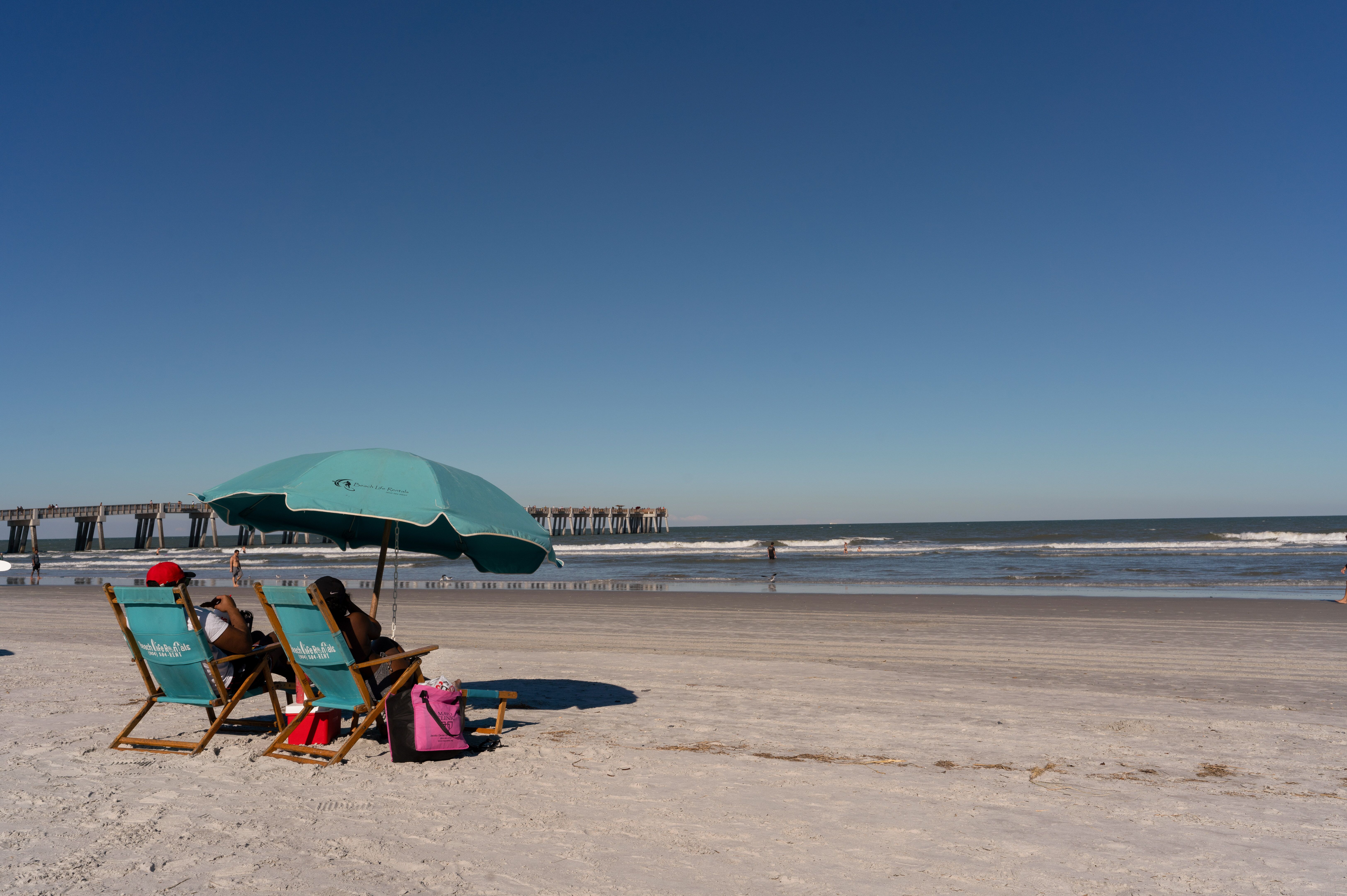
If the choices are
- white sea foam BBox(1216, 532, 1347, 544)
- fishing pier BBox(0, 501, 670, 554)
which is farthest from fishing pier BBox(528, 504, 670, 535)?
white sea foam BBox(1216, 532, 1347, 544)

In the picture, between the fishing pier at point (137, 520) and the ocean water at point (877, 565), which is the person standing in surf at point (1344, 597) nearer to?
the ocean water at point (877, 565)

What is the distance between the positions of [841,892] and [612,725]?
2927 millimetres

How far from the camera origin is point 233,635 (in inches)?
206

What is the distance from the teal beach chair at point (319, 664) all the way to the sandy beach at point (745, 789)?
18 centimetres

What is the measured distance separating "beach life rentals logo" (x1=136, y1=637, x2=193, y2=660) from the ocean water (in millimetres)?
14672

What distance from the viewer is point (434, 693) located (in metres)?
4.78

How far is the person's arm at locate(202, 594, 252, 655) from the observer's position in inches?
205

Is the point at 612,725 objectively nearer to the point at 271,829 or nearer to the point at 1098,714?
the point at 271,829

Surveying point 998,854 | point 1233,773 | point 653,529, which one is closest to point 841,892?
point 998,854

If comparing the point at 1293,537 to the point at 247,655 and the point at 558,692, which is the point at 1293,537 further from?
the point at 247,655

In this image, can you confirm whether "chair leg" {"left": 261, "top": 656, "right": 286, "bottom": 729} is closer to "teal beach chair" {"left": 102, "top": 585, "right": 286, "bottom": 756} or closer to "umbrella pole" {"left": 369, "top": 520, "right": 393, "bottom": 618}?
"teal beach chair" {"left": 102, "top": 585, "right": 286, "bottom": 756}

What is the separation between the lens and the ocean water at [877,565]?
21625mm

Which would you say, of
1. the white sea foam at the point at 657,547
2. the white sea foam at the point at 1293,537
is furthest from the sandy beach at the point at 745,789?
the white sea foam at the point at 1293,537

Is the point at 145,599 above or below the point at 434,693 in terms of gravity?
above
